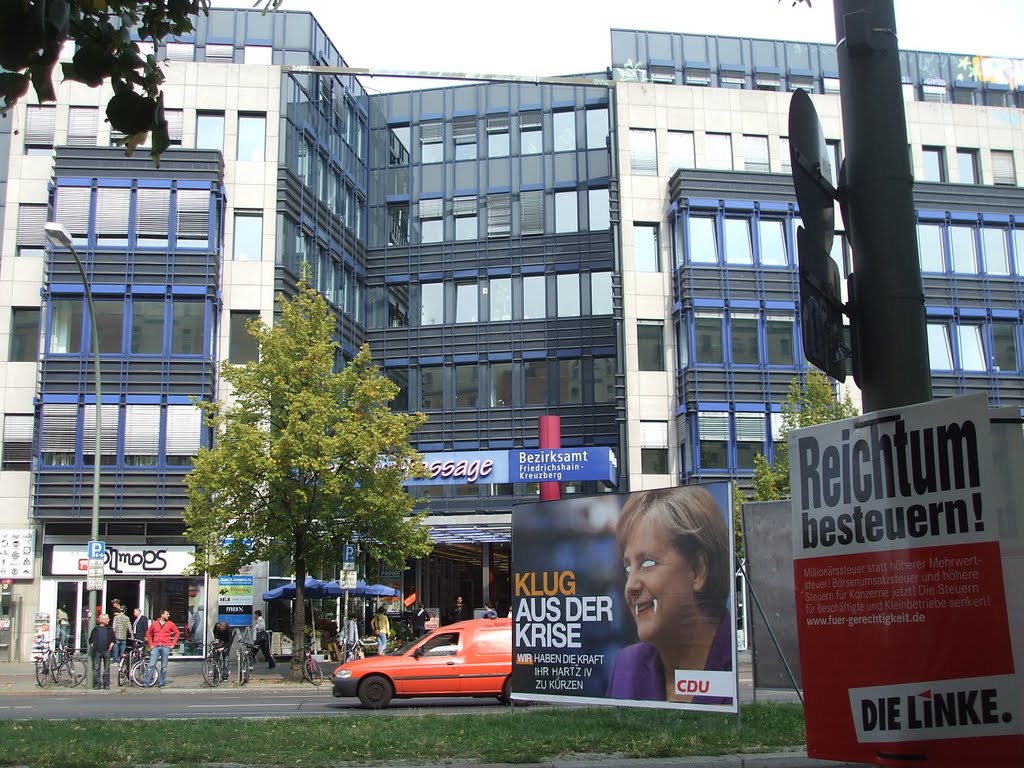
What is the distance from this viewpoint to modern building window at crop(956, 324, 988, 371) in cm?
4216

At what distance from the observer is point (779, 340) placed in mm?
40906

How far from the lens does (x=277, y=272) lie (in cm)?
3831

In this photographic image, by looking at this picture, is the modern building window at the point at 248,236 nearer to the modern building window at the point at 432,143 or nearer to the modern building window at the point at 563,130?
the modern building window at the point at 432,143

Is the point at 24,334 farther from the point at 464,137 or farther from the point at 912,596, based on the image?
the point at 912,596

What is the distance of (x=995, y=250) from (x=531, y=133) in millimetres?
19476

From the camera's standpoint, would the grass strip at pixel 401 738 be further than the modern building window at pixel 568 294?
No

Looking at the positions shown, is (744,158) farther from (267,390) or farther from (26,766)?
(26,766)

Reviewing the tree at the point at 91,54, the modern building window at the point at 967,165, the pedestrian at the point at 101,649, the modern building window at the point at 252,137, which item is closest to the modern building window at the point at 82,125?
the modern building window at the point at 252,137

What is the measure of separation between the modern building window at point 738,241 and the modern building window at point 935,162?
866 cm

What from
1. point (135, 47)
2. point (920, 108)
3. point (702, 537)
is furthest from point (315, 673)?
point (920, 108)

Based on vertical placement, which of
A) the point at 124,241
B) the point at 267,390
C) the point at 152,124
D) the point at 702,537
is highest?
Result: the point at 124,241

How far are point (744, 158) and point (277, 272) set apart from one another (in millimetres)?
18592

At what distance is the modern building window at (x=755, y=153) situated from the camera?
142 feet

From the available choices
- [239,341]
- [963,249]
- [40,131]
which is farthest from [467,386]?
[963,249]
